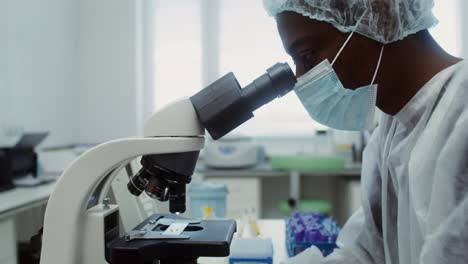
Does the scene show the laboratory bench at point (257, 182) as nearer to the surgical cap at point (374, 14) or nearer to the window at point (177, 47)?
the window at point (177, 47)

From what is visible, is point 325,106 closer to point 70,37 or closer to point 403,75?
point 403,75

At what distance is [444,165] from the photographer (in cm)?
63

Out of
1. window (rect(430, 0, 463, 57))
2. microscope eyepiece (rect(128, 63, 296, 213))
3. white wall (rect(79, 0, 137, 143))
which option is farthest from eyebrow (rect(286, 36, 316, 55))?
window (rect(430, 0, 463, 57))

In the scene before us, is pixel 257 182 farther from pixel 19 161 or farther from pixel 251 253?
pixel 251 253

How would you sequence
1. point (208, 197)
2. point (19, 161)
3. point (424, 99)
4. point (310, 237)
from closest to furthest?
point (424, 99) < point (310, 237) < point (208, 197) < point (19, 161)

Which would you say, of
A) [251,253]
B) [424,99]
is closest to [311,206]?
[251,253]

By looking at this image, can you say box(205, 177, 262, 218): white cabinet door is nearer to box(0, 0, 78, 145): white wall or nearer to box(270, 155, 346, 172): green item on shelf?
box(270, 155, 346, 172): green item on shelf

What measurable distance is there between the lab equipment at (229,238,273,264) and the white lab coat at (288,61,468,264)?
0.07 meters

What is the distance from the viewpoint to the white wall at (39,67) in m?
2.45

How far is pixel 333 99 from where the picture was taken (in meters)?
0.91

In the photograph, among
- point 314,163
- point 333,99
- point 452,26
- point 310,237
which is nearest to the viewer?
point 333,99

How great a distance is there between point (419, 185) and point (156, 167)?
1.52 ft

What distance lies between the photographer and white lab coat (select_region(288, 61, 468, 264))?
61cm

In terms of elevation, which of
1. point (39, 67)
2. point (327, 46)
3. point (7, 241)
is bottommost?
point (7, 241)
